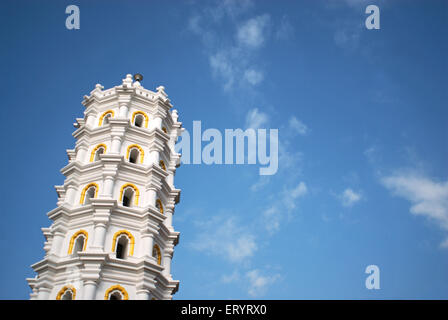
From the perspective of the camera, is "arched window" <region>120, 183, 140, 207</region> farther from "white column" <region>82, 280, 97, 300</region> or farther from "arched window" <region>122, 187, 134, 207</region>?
"white column" <region>82, 280, 97, 300</region>

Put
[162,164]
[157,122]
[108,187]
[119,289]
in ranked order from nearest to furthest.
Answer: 1. [119,289]
2. [108,187]
3. [162,164]
4. [157,122]

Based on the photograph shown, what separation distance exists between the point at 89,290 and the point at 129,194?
774 cm

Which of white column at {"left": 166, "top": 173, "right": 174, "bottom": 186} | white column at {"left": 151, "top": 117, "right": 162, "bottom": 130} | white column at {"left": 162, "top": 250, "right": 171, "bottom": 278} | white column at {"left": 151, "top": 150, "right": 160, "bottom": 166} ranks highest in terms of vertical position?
white column at {"left": 151, "top": 117, "right": 162, "bottom": 130}

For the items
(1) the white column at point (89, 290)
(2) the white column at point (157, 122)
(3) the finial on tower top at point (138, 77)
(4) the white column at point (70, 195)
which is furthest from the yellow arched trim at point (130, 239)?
(3) the finial on tower top at point (138, 77)

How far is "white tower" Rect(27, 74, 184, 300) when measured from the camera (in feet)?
84.1

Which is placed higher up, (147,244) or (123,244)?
(123,244)

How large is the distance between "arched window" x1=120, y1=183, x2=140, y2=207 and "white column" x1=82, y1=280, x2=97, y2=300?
19.9ft

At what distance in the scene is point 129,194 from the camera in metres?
30.3

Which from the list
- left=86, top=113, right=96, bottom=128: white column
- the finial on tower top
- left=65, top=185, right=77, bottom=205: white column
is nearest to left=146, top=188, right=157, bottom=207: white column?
left=65, top=185, right=77, bottom=205: white column

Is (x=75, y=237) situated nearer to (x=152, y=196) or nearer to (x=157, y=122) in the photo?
(x=152, y=196)

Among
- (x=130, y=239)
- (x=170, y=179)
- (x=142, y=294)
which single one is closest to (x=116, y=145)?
(x=170, y=179)

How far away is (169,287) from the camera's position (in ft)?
91.8
